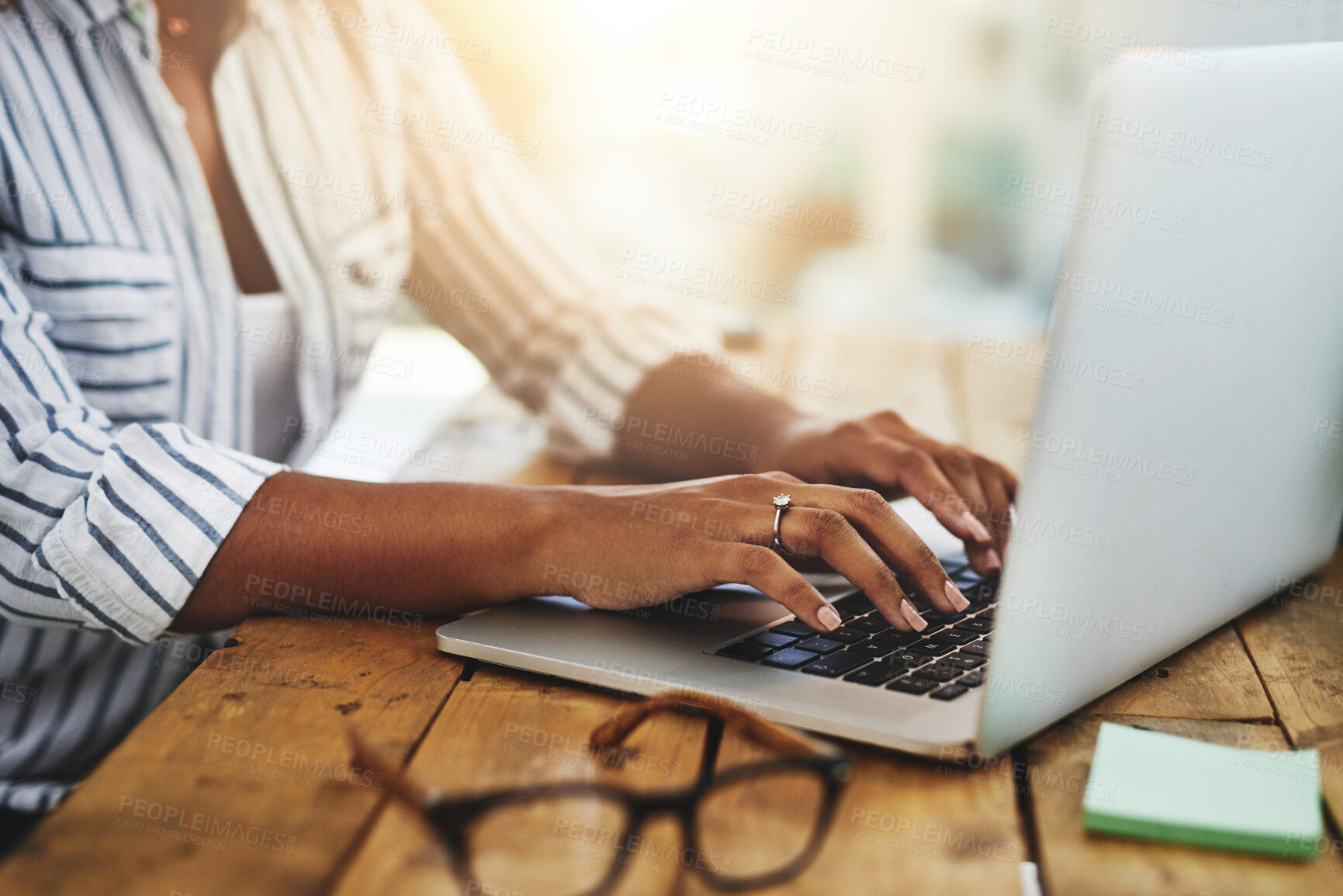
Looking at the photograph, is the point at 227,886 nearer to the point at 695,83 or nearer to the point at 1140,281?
the point at 1140,281

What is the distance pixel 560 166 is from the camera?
461 cm

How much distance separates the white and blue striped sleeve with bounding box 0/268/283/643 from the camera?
0.56 m

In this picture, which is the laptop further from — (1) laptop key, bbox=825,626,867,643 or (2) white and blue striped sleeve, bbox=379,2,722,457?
(2) white and blue striped sleeve, bbox=379,2,722,457

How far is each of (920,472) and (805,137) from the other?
3.94 m

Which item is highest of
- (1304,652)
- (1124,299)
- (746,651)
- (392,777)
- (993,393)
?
(1124,299)

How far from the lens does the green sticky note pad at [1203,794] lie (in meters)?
0.39

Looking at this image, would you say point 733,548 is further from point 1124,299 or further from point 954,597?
point 1124,299

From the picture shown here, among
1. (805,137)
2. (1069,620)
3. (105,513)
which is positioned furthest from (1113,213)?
(805,137)

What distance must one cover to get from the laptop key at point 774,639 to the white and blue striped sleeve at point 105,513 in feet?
1.14

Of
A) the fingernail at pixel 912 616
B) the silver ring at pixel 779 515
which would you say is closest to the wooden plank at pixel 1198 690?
the fingernail at pixel 912 616

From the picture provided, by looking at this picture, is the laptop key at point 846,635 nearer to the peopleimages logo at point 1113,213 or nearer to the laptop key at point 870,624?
the laptop key at point 870,624

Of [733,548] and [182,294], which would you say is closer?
[733,548]

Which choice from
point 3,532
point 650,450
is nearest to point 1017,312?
point 650,450

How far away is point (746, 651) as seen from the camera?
1.78ft
